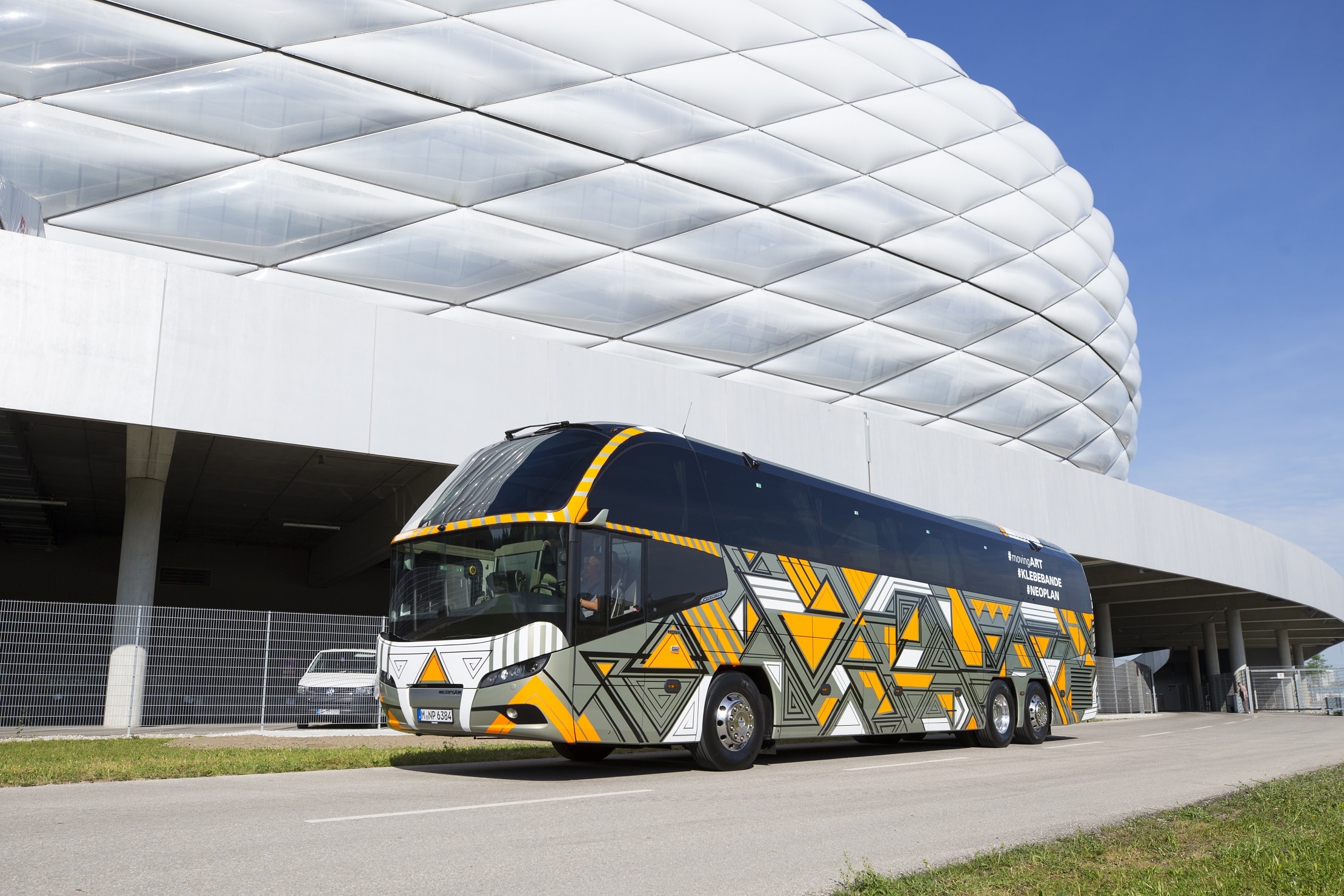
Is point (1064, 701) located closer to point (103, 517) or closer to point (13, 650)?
point (13, 650)

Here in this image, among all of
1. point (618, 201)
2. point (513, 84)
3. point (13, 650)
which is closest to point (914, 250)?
point (618, 201)

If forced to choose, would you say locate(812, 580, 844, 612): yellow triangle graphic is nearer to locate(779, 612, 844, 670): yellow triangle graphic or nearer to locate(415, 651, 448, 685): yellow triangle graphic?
locate(779, 612, 844, 670): yellow triangle graphic

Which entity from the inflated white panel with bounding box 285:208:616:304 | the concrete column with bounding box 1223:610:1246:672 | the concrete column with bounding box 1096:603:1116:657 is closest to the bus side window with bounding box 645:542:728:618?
the inflated white panel with bounding box 285:208:616:304

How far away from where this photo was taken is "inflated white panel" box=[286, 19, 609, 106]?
1975cm

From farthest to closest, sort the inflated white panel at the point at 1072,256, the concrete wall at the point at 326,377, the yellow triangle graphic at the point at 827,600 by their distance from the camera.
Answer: the inflated white panel at the point at 1072,256, the concrete wall at the point at 326,377, the yellow triangle graphic at the point at 827,600

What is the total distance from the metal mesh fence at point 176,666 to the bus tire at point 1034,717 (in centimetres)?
901

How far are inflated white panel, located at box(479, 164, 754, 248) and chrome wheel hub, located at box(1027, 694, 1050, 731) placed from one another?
12328mm

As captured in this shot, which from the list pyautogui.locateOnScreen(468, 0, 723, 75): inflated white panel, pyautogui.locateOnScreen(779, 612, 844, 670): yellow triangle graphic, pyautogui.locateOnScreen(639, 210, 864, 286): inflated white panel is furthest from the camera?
pyautogui.locateOnScreen(639, 210, 864, 286): inflated white panel

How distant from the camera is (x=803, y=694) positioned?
10.5 metres

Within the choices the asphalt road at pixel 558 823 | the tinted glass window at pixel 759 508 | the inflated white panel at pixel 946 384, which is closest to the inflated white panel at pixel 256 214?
the tinted glass window at pixel 759 508

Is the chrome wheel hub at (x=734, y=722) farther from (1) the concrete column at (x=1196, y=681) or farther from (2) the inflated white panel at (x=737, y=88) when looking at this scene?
(1) the concrete column at (x=1196, y=681)

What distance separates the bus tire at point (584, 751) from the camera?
10.6 meters

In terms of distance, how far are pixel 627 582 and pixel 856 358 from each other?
18.0m

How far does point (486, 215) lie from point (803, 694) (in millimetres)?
13225
